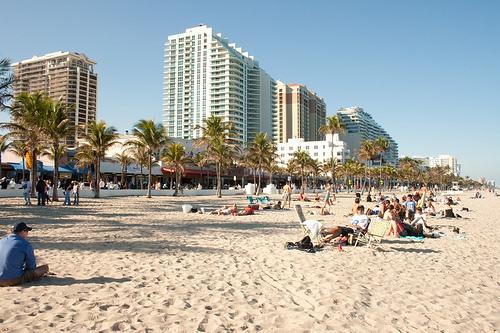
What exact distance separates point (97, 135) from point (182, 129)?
117172 mm

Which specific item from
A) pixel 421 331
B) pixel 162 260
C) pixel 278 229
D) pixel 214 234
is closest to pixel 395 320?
pixel 421 331

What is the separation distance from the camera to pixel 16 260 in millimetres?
5797

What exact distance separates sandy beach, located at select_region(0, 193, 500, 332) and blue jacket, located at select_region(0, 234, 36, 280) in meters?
0.26

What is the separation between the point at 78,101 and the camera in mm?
131500

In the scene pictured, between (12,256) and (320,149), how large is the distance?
14458 centimetres

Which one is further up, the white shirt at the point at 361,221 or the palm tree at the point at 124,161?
the palm tree at the point at 124,161

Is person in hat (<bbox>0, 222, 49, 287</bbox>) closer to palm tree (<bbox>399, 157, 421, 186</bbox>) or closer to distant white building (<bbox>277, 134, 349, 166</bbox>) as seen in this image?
palm tree (<bbox>399, 157, 421, 186</bbox>)

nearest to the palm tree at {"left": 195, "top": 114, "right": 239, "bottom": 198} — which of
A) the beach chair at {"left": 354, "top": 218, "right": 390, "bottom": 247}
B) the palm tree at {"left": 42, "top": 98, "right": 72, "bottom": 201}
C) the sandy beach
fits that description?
the palm tree at {"left": 42, "top": 98, "right": 72, "bottom": 201}

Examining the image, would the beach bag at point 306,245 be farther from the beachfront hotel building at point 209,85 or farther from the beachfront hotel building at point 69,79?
the beachfront hotel building at point 209,85

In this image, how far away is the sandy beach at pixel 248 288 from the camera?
4773 millimetres

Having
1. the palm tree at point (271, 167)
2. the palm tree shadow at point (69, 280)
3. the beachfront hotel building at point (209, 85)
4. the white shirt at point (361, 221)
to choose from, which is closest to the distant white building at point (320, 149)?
the beachfront hotel building at point (209, 85)

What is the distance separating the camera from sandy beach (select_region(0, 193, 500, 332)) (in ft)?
15.7

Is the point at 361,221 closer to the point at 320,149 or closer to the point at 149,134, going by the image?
the point at 149,134

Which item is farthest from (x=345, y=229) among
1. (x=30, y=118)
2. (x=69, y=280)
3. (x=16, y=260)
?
(x=30, y=118)
